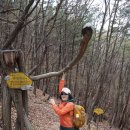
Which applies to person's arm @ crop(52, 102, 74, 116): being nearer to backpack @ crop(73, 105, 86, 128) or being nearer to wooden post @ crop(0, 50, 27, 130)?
backpack @ crop(73, 105, 86, 128)

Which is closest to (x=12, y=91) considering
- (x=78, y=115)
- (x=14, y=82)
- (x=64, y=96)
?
(x=14, y=82)

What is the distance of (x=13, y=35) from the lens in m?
6.04

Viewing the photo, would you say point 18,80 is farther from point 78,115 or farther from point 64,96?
point 78,115

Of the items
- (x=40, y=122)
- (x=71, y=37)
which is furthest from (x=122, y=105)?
(x=40, y=122)

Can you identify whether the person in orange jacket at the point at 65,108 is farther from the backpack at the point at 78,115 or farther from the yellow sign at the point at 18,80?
the yellow sign at the point at 18,80

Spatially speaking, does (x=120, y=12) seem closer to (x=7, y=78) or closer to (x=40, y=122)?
(x=40, y=122)

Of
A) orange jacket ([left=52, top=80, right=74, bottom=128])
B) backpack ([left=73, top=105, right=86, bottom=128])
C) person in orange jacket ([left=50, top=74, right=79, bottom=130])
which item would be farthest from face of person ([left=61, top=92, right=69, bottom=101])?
backpack ([left=73, top=105, right=86, bottom=128])

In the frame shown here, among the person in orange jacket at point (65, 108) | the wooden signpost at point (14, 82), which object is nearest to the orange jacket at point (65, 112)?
the person in orange jacket at point (65, 108)

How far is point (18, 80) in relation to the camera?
568cm

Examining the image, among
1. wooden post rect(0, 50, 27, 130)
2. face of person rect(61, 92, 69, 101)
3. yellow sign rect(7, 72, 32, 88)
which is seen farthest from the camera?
face of person rect(61, 92, 69, 101)

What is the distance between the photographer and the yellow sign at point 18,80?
18.3ft

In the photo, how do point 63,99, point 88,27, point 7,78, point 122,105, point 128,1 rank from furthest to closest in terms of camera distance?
1. point 122,105
2. point 128,1
3. point 63,99
4. point 7,78
5. point 88,27

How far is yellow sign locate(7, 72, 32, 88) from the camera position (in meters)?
5.59

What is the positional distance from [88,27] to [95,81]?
22.4m
